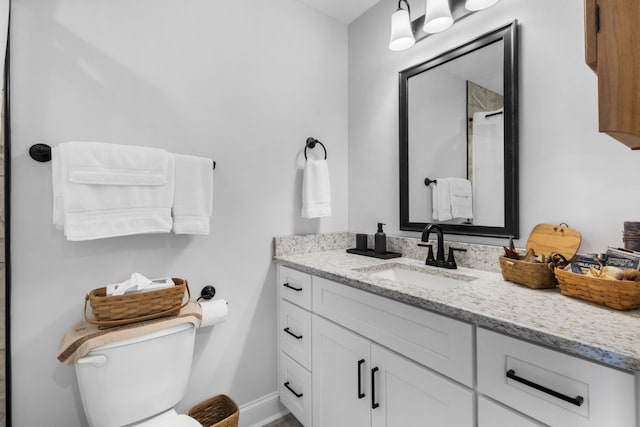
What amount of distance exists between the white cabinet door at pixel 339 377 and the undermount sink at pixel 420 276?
0.33 meters

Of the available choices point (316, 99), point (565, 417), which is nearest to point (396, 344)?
point (565, 417)

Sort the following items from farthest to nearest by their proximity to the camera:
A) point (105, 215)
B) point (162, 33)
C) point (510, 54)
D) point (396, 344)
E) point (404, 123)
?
point (404, 123), point (162, 33), point (510, 54), point (105, 215), point (396, 344)

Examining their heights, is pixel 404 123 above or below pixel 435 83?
below

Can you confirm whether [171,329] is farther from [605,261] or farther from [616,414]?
[605,261]

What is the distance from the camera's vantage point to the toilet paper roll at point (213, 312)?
55.9 inches

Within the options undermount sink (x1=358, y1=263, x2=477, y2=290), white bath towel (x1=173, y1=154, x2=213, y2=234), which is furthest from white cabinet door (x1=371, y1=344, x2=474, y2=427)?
white bath towel (x1=173, y1=154, x2=213, y2=234)

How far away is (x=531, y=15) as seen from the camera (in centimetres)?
127

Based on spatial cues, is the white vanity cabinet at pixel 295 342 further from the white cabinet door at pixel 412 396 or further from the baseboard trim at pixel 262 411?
the white cabinet door at pixel 412 396

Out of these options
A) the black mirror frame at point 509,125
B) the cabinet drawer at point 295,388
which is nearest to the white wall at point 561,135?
the black mirror frame at point 509,125

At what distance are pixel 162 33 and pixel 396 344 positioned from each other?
1713 millimetres

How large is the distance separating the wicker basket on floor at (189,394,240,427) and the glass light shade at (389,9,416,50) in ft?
6.61

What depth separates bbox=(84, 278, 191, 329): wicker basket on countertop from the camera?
1129 mm

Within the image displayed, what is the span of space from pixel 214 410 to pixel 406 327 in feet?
3.73

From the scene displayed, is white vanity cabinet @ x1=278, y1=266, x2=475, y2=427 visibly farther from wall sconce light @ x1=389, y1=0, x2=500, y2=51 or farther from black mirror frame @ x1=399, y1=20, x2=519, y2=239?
wall sconce light @ x1=389, y1=0, x2=500, y2=51
